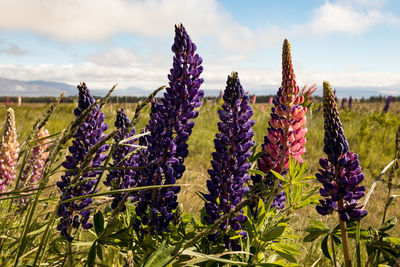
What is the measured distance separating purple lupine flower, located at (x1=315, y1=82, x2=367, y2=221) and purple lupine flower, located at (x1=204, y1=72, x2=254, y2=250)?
42 cm

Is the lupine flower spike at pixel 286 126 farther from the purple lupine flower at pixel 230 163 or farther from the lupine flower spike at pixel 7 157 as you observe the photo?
the lupine flower spike at pixel 7 157

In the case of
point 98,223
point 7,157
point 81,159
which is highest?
point 81,159

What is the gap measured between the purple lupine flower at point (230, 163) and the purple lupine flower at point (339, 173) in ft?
1.38

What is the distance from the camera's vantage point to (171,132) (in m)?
1.82

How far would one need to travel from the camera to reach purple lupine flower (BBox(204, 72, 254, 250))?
1825 millimetres

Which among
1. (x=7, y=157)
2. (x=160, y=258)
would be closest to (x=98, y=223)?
(x=160, y=258)

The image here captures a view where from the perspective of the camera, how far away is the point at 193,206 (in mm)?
4211

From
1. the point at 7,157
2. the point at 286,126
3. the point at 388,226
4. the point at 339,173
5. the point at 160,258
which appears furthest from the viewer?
the point at 7,157

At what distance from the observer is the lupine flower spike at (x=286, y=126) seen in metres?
1.89

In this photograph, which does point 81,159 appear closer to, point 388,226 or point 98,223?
point 98,223

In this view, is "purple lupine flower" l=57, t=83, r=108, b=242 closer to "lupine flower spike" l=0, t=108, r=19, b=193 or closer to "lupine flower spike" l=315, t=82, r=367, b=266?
"lupine flower spike" l=0, t=108, r=19, b=193

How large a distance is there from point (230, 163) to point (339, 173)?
567 millimetres

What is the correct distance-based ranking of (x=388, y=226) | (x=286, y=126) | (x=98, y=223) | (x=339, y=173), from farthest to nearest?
(x=286, y=126) < (x=98, y=223) < (x=388, y=226) < (x=339, y=173)

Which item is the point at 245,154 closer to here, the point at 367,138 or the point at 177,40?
the point at 177,40
